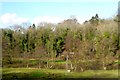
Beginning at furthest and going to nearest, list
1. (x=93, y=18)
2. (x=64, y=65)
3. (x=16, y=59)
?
(x=93, y=18) < (x=16, y=59) < (x=64, y=65)

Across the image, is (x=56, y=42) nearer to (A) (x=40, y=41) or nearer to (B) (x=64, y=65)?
(A) (x=40, y=41)

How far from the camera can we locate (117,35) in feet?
47.9

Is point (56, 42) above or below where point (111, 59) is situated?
above

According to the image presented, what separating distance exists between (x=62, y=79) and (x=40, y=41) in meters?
5.74

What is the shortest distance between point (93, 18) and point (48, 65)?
6079 mm

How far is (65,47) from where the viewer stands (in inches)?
589

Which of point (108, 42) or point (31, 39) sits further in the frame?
point (31, 39)

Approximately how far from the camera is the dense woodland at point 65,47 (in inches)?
546

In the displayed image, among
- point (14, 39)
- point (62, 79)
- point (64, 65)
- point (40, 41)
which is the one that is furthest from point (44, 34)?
point (62, 79)

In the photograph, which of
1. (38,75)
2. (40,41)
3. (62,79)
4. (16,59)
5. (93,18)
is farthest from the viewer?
(93,18)

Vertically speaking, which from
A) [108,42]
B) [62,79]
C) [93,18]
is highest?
[93,18]

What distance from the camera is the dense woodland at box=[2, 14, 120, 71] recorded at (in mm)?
13875

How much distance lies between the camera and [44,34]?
1642cm

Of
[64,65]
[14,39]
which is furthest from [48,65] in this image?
[14,39]
